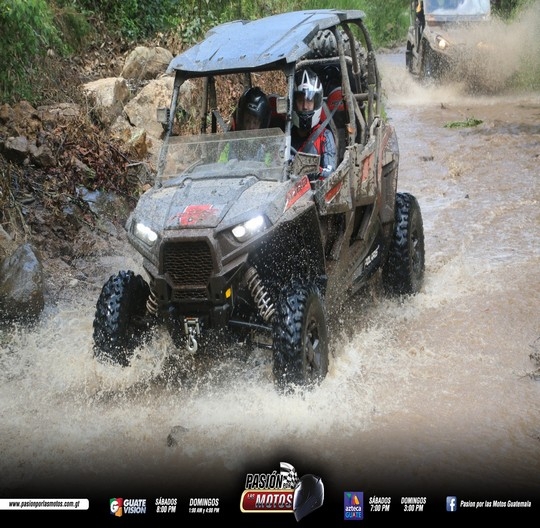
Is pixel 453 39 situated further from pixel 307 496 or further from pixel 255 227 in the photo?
pixel 307 496

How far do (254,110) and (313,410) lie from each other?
2.15 meters

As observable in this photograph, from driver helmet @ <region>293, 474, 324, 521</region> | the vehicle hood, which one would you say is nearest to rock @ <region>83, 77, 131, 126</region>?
the vehicle hood

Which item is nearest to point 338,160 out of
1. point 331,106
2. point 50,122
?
point 331,106

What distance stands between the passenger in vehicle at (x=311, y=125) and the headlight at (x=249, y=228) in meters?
0.94

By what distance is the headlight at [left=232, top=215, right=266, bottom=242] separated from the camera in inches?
184

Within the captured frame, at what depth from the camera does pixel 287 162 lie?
5.22 meters

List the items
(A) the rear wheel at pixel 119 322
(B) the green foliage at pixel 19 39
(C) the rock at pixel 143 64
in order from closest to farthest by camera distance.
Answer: (A) the rear wheel at pixel 119 322 → (B) the green foliage at pixel 19 39 → (C) the rock at pixel 143 64

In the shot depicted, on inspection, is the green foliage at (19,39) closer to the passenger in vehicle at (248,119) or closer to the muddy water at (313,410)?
the muddy water at (313,410)

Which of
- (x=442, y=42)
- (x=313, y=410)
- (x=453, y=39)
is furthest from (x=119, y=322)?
(x=453, y=39)

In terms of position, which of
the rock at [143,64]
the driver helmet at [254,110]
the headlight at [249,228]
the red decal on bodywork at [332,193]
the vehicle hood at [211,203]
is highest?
the driver helmet at [254,110]

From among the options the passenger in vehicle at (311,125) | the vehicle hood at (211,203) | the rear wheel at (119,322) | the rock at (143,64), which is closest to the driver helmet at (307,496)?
the vehicle hood at (211,203)

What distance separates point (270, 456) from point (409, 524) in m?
0.95

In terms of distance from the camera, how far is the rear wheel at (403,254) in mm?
6770

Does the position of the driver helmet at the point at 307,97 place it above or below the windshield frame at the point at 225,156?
above
